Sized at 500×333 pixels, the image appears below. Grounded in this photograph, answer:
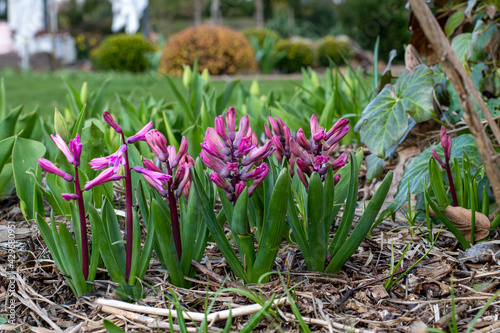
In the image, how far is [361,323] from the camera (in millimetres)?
1026

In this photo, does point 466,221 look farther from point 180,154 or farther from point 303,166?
point 180,154

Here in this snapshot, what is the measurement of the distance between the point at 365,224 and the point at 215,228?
368 millimetres

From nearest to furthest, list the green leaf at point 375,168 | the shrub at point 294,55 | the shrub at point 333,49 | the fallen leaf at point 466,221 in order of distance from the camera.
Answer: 1. the fallen leaf at point 466,221
2. the green leaf at point 375,168
3. the shrub at point 294,55
4. the shrub at point 333,49

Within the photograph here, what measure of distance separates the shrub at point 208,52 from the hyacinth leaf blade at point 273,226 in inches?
372

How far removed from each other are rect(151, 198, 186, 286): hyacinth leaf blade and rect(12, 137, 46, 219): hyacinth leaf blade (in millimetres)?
619

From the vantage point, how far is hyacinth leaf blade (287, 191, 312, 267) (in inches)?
44.9

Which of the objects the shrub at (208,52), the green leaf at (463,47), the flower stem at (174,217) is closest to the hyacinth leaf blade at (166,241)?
the flower stem at (174,217)

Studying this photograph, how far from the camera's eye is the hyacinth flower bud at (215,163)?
107 cm

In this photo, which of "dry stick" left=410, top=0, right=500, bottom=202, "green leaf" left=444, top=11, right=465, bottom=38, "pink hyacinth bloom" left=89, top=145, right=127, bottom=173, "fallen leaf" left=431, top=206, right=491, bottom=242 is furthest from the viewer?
"green leaf" left=444, top=11, right=465, bottom=38

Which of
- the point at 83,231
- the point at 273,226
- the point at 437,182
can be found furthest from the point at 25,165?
the point at 437,182

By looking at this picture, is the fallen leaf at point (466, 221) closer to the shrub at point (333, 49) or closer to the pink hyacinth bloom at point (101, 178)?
the pink hyacinth bloom at point (101, 178)


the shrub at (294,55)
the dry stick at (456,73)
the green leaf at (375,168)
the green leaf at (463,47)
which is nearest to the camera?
the dry stick at (456,73)

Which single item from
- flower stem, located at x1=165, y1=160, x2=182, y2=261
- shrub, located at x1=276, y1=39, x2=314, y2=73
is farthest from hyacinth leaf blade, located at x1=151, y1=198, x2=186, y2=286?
shrub, located at x1=276, y1=39, x2=314, y2=73

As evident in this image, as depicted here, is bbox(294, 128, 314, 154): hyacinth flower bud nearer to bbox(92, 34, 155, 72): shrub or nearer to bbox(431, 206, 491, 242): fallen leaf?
bbox(431, 206, 491, 242): fallen leaf
